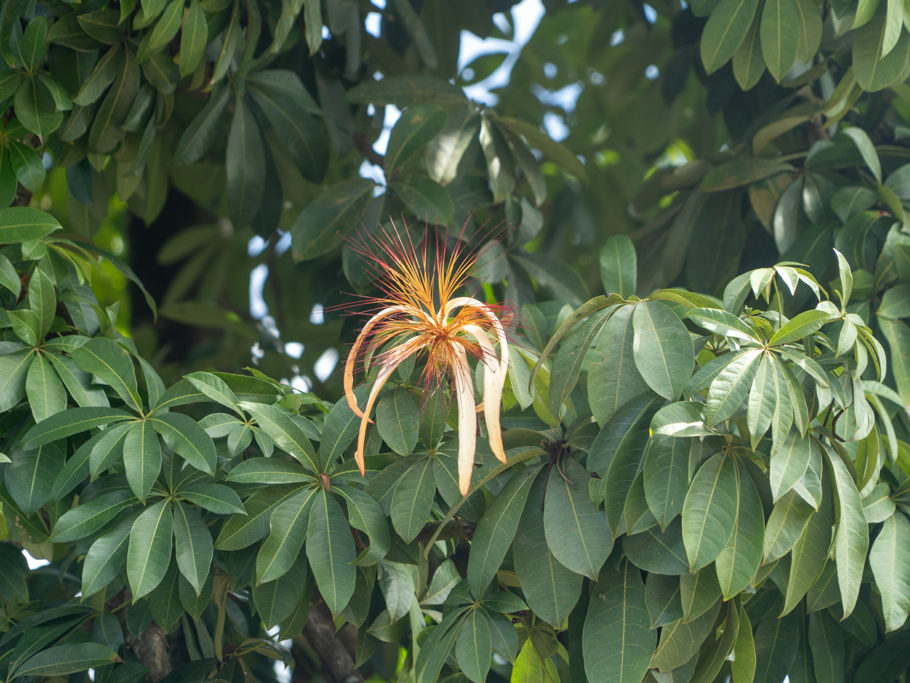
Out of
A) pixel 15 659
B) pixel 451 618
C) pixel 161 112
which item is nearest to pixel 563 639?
pixel 451 618

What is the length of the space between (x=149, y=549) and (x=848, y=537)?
0.93 metres

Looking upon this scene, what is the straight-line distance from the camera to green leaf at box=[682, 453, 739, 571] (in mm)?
1160

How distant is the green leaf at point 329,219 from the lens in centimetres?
191

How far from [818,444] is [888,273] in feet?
2.33

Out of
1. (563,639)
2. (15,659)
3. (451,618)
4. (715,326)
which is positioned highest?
(715,326)

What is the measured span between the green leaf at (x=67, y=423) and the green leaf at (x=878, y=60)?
1454 mm

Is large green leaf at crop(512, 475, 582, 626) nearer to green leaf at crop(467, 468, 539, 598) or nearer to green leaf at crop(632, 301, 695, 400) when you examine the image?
green leaf at crop(467, 468, 539, 598)

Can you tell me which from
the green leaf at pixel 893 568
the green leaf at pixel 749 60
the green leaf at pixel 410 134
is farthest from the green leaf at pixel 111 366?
the green leaf at pixel 749 60

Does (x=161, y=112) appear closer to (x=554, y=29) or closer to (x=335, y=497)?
(x=335, y=497)

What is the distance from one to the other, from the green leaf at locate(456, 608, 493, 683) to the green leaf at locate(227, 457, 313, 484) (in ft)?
1.01

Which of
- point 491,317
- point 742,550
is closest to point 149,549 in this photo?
point 491,317

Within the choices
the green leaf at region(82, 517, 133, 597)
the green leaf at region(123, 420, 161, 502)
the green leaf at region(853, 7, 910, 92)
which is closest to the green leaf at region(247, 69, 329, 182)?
the green leaf at region(123, 420, 161, 502)

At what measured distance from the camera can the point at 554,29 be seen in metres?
3.84

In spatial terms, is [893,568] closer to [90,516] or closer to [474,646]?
[474,646]
